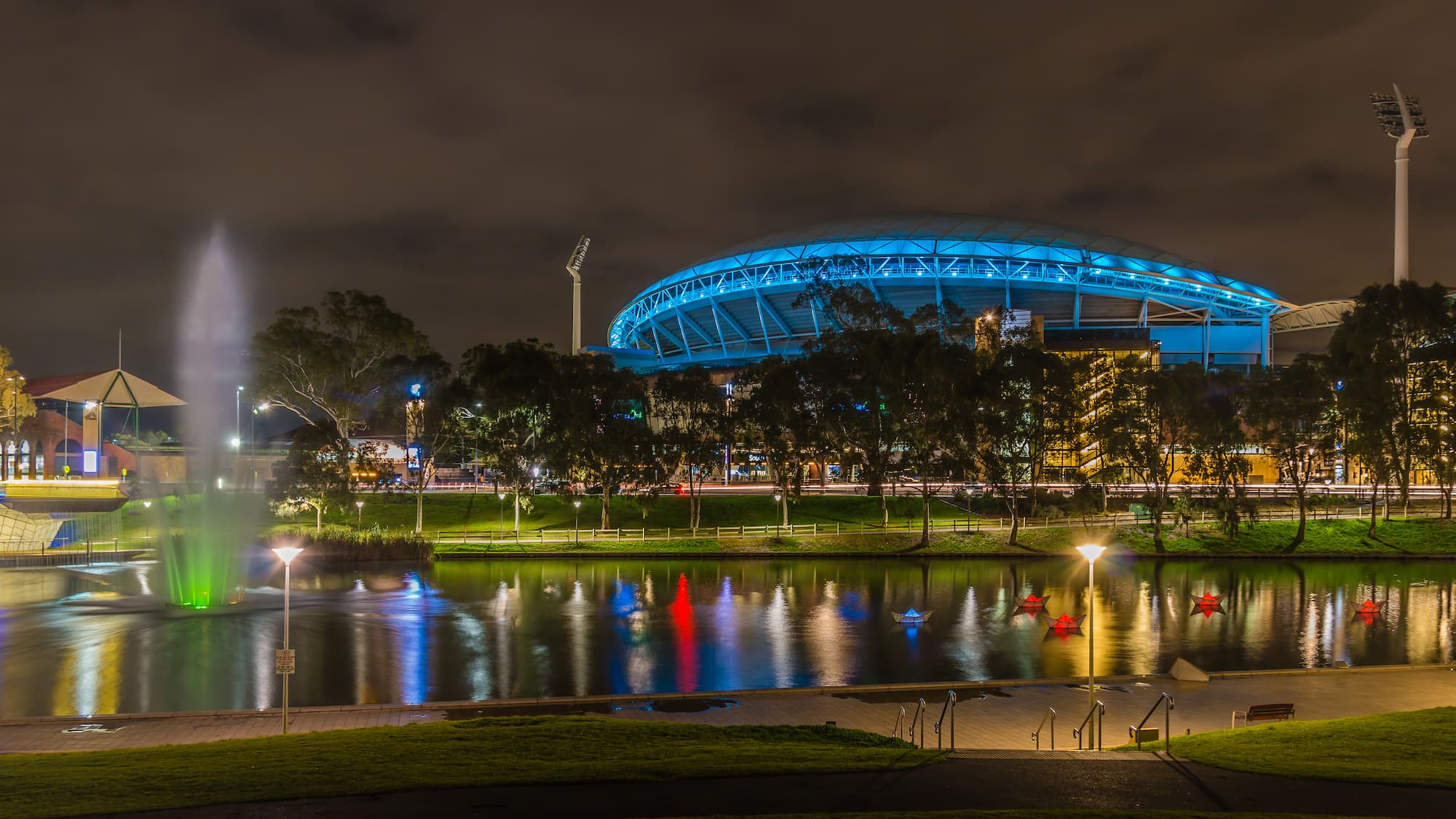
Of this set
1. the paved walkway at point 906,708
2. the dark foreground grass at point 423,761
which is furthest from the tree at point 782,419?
the dark foreground grass at point 423,761

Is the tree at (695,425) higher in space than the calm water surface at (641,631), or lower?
higher

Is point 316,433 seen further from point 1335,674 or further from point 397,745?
point 1335,674

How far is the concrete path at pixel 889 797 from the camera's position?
11.2 m

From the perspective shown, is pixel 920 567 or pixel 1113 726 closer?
pixel 1113 726

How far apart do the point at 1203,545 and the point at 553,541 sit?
3822 cm

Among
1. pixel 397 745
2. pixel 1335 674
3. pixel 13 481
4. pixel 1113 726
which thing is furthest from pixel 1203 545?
pixel 13 481

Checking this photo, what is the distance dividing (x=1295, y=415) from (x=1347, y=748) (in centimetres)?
5117

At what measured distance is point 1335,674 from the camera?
2336 cm

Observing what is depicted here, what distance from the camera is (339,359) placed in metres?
61.2

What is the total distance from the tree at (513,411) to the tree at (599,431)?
1088mm

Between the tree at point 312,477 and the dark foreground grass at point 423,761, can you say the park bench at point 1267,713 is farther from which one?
the tree at point 312,477

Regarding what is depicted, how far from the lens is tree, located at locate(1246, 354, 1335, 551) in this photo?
5912cm

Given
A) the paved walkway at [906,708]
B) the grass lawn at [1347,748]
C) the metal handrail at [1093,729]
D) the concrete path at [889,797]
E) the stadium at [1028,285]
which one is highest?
the stadium at [1028,285]

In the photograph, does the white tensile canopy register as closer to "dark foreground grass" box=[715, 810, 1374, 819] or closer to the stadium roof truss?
the stadium roof truss
